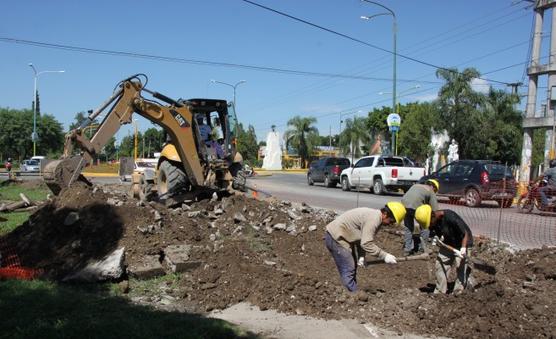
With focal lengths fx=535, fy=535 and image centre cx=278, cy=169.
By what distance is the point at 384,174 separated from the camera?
77.4 ft

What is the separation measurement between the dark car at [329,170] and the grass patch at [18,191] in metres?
15.1

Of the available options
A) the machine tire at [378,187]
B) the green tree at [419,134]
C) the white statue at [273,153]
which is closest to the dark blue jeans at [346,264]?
the machine tire at [378,187]

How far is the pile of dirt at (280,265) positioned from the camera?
6.14m

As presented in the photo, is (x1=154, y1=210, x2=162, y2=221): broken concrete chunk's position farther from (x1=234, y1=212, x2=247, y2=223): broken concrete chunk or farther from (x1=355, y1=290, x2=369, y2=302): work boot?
(x1=355, y1=290, x2=369, y2=302): work boot

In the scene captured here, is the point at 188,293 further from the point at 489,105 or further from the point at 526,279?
the point at 489,105

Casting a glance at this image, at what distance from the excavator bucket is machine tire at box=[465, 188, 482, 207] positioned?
527 inches

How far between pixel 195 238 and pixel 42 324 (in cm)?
448

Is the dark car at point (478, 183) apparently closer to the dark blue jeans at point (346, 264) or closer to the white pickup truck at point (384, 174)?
the white pickup truck at point (384, 174)

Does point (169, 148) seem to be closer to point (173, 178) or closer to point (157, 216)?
point (173, 178)

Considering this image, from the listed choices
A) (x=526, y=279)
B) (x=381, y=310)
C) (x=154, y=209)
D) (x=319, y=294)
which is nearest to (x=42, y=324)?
(x=319, y=294)

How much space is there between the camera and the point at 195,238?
9.55m

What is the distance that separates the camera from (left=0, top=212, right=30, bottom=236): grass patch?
1183 centimetres

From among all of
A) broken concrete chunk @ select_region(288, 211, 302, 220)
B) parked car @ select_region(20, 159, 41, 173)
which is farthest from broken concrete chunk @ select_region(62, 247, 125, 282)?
parked car @ select_region(20, 159, 41, 173)

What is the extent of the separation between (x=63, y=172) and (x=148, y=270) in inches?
238
